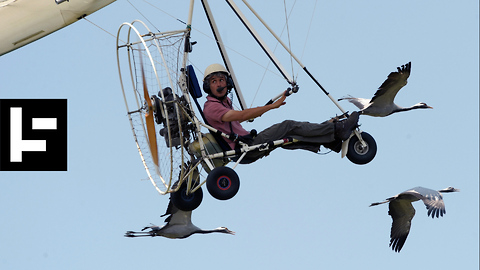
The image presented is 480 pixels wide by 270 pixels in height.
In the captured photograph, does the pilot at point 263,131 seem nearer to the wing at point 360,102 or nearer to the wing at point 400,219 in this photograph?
the wing at point 360,102

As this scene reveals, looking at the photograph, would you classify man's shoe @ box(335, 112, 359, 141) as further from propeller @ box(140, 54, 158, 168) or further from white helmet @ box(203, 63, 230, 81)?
propeller @ box(140, 54, 158, 168)

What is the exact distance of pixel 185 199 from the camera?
25953 millimetres

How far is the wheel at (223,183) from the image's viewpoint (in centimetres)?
2475

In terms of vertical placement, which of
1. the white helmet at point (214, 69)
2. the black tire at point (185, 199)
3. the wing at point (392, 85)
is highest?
the white helmet at point (214, 69)

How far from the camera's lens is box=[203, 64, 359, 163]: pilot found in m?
25.2

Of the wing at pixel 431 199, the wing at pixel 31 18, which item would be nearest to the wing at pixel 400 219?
the wing at pixel 431 199

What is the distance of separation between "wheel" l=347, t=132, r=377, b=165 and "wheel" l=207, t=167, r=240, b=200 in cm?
242

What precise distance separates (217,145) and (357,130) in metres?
2.71

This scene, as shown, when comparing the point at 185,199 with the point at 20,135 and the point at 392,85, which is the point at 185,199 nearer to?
the point at 392,85

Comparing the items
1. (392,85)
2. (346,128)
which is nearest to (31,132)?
(346,128)

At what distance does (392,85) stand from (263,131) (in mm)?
2576

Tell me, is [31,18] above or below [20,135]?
above

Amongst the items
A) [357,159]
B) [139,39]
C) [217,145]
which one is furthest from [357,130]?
[139,39]

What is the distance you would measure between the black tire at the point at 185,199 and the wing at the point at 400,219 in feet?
12.8
